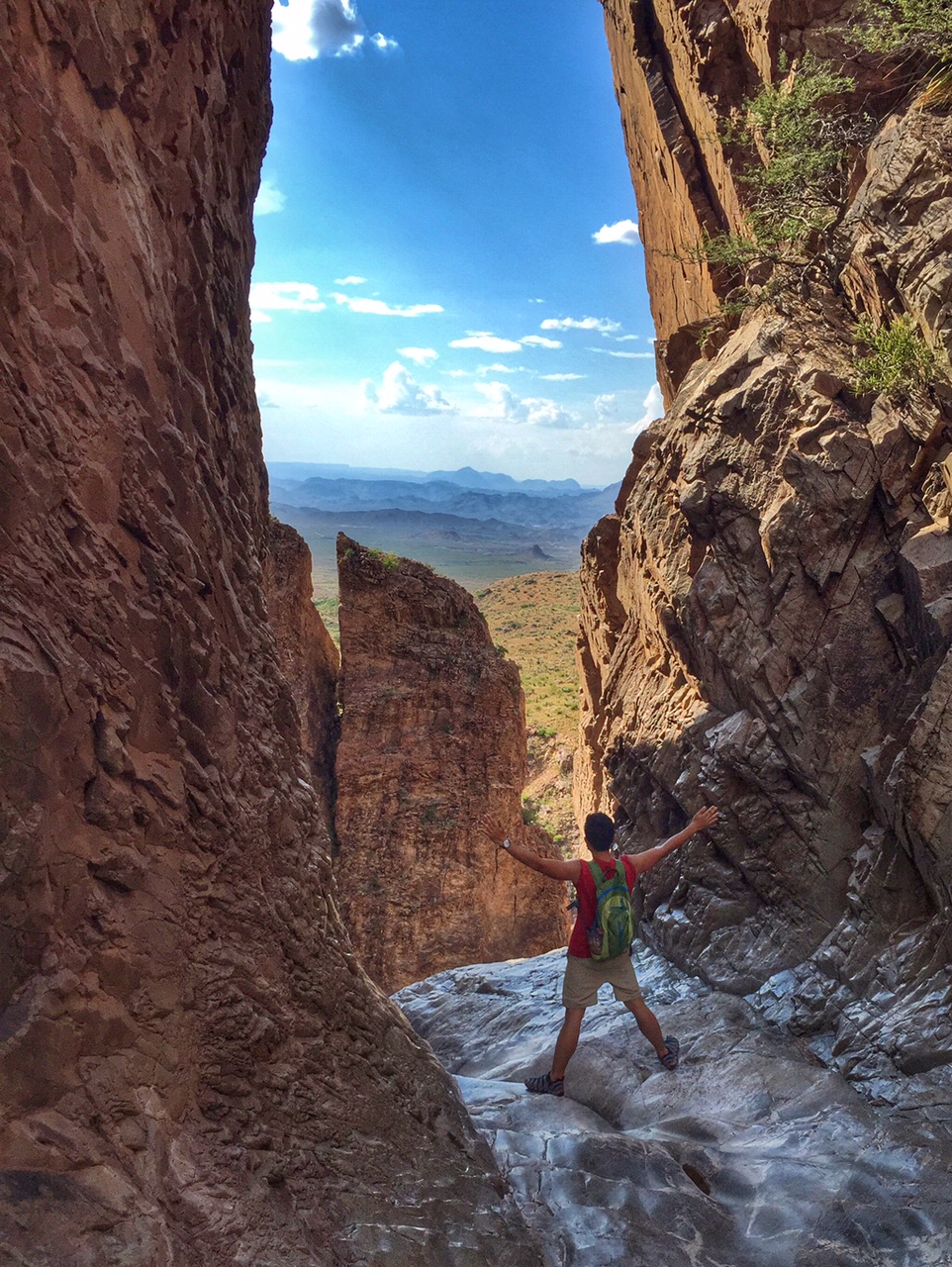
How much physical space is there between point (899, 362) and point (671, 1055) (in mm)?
5909

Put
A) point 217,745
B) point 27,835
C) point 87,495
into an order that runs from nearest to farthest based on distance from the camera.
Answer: point 27,835, point 87,495, point 217,745

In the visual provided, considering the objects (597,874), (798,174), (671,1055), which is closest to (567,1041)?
(671,1055)

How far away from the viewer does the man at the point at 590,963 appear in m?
5.60

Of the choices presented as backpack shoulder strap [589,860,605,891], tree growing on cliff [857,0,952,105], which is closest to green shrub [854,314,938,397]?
tree growing on cliff [857,0,952,105]

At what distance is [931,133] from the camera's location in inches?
273

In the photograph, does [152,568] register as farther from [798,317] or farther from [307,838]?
[798,317]

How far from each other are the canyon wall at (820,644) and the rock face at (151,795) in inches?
131

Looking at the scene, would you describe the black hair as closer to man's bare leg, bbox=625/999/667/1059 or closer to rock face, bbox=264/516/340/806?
man's bare leg, bbox=625/999/667/1059

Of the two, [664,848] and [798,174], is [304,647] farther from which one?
[664,848]

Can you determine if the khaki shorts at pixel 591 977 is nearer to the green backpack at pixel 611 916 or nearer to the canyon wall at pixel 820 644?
the green backpack at pixel 611 916

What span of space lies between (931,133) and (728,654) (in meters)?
4.87

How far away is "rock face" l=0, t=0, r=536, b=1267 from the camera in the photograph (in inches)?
122

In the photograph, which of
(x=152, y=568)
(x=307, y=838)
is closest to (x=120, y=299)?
(x=152, y=568)

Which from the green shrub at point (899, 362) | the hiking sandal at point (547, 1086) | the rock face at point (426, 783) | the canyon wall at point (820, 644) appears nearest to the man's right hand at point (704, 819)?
the canyon wall at point (820, 644)
